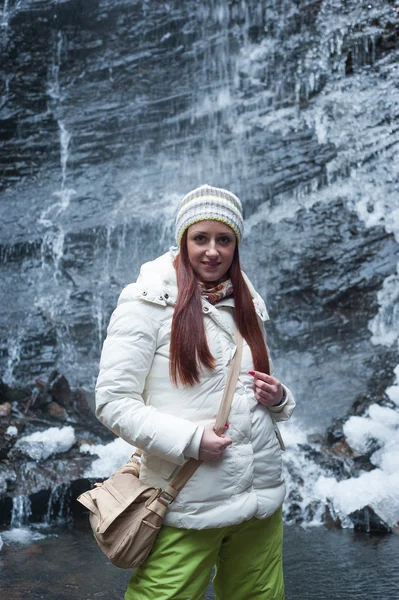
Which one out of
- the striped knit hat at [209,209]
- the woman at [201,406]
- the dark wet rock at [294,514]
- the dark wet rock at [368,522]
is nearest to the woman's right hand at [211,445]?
the woman at [201,406]

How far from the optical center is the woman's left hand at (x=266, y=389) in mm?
2234

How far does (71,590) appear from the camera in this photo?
3.94 m

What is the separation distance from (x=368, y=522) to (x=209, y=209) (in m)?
4.03

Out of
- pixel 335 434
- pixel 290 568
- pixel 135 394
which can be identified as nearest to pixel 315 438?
pixel 335 434

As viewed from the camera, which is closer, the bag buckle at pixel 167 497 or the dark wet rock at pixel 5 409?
the bag buckle at pixel 167 497

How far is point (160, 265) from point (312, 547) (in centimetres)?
339

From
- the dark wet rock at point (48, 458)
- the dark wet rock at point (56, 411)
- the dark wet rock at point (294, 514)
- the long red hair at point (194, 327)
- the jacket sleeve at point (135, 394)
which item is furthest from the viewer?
the dark wet rock at point (56, 411)

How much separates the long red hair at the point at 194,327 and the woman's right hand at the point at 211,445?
0.20m

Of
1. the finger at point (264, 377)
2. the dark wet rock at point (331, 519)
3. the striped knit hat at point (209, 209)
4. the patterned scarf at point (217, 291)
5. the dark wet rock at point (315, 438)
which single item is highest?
the striped knit hat at point (209, 209)

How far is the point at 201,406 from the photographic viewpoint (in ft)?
7.07

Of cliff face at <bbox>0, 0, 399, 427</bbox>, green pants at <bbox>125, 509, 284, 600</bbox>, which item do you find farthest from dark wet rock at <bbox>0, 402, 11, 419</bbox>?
green pants at <bbox>125, 509, 284, 600</bbox>

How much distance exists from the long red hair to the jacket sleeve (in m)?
0.09

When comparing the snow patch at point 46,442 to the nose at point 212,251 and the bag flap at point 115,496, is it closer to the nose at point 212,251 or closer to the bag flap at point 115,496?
the bag flap at point 115,496

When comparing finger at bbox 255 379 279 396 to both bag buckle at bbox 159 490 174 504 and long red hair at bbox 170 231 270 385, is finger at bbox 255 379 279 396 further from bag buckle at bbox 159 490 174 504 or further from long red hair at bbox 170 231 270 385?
bag buckle at bbox 159 490 174 504
